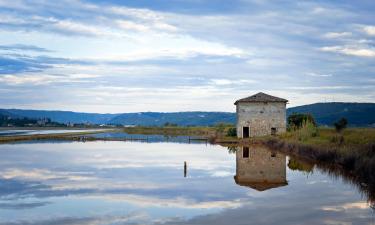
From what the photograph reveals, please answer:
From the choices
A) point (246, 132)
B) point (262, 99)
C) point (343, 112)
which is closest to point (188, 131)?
point (246, 132)

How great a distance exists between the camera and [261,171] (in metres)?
25.2

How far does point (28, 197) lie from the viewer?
54.7 ft

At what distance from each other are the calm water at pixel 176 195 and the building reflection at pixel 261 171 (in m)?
0.04

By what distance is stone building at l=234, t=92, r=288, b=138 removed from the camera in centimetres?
5459

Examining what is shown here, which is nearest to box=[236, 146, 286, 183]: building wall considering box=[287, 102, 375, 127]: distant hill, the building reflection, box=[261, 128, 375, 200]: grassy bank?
the building reflection

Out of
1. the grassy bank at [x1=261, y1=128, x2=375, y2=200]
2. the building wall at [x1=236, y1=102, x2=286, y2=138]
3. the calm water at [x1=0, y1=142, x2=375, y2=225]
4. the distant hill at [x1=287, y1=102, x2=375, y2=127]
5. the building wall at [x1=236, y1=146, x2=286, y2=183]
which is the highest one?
the distant hill at [x1=287, y1=102, x2=375, y2=127]

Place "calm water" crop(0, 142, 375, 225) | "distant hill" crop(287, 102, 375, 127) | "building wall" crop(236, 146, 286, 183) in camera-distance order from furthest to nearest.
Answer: "distant hill" crop(287, 102, 375, 127) < "building wall" crop(236, 146, 286, 183) < "calm water" crop(0, 142, 375, 225)

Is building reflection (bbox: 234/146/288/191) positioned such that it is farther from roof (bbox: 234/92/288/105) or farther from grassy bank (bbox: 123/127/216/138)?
grassy bank (bbox: 123/127/216/138)

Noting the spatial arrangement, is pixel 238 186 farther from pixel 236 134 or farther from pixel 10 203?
pixel 236 134

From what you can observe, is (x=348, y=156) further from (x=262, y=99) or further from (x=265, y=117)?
(x=262, y=99)

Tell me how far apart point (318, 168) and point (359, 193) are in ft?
27.9

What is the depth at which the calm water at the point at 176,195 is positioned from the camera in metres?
13.5

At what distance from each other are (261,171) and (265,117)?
29823 millimetres

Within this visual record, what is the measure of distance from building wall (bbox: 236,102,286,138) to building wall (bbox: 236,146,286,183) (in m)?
20.5
